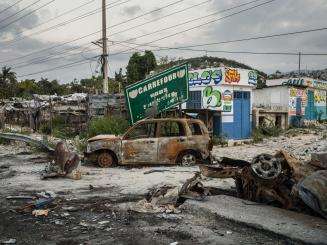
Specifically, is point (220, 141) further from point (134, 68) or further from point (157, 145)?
point (134, 68)

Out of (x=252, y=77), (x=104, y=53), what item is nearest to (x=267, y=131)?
(x=252, y=77)

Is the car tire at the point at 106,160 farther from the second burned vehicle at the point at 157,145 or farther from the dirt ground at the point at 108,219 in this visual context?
the dirt ground at the point at 108,219

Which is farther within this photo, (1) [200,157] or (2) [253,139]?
(2) [253,139]

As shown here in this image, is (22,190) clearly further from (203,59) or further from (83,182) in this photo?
(203,59)

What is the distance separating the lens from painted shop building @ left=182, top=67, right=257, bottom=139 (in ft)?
78.9

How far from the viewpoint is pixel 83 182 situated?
40.4 ft

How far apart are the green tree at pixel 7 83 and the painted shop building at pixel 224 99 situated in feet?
140

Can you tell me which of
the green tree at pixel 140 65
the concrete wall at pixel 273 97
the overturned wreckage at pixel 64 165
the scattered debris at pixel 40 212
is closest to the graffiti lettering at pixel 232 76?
the concrete wall at pixel 273 97

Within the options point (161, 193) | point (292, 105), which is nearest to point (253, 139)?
point (292, 105)

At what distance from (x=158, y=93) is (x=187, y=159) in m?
6.00

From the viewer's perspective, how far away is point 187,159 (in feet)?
49.2

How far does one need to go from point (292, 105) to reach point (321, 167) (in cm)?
2584

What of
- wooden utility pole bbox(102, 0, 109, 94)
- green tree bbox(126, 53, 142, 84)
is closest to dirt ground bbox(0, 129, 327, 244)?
wooden utility pole bbox(102, 0, 109, 94)

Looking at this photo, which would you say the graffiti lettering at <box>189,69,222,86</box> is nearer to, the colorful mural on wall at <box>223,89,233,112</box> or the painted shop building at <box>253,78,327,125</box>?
the colorful mural on wall at <box>223,89,233,112</box>
